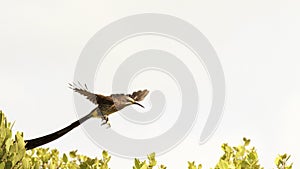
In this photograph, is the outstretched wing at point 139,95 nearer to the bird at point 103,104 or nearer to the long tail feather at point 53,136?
the bird at point 103,104

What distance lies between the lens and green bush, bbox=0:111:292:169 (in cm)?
603

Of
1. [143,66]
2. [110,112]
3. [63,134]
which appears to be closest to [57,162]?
[143,66]

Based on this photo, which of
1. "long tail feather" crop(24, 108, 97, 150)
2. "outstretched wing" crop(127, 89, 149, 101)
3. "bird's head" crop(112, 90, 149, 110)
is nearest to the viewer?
"bird's head" crop(112, 90, 149, 110)

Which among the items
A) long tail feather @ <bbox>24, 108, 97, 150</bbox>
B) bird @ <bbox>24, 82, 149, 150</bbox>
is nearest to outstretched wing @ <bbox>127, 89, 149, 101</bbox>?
bird @ <bbox>24, 82, 149, 150</bbox>

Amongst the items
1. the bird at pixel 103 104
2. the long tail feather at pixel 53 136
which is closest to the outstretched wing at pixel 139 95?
the bird at pixel 103 104

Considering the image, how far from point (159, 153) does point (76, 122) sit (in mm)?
2376

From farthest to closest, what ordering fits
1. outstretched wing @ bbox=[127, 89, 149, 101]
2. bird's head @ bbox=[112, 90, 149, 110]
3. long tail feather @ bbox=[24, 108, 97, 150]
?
long tail feather @ bbox=[24, 108, 97, 150] → outstretched wing @ bbox=[127, 89, 149, 101] → bird's head @ bbox=[112, 90, 149, 110]

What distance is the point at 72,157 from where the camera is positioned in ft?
27.6

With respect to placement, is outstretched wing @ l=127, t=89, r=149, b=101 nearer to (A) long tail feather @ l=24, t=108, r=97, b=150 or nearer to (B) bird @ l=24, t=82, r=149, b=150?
(B) bird @ l=24, t=82, r=149, b=150

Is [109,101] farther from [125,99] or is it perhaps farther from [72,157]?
[72,157]

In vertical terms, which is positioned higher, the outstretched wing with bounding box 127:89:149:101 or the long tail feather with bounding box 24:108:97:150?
the outstretched wing with bounding box 127:89:149:101

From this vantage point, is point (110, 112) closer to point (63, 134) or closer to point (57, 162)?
point (63, 134)

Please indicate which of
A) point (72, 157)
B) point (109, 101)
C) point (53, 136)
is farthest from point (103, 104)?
point (72, 157)

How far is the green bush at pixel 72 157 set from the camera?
6026 millimetres
